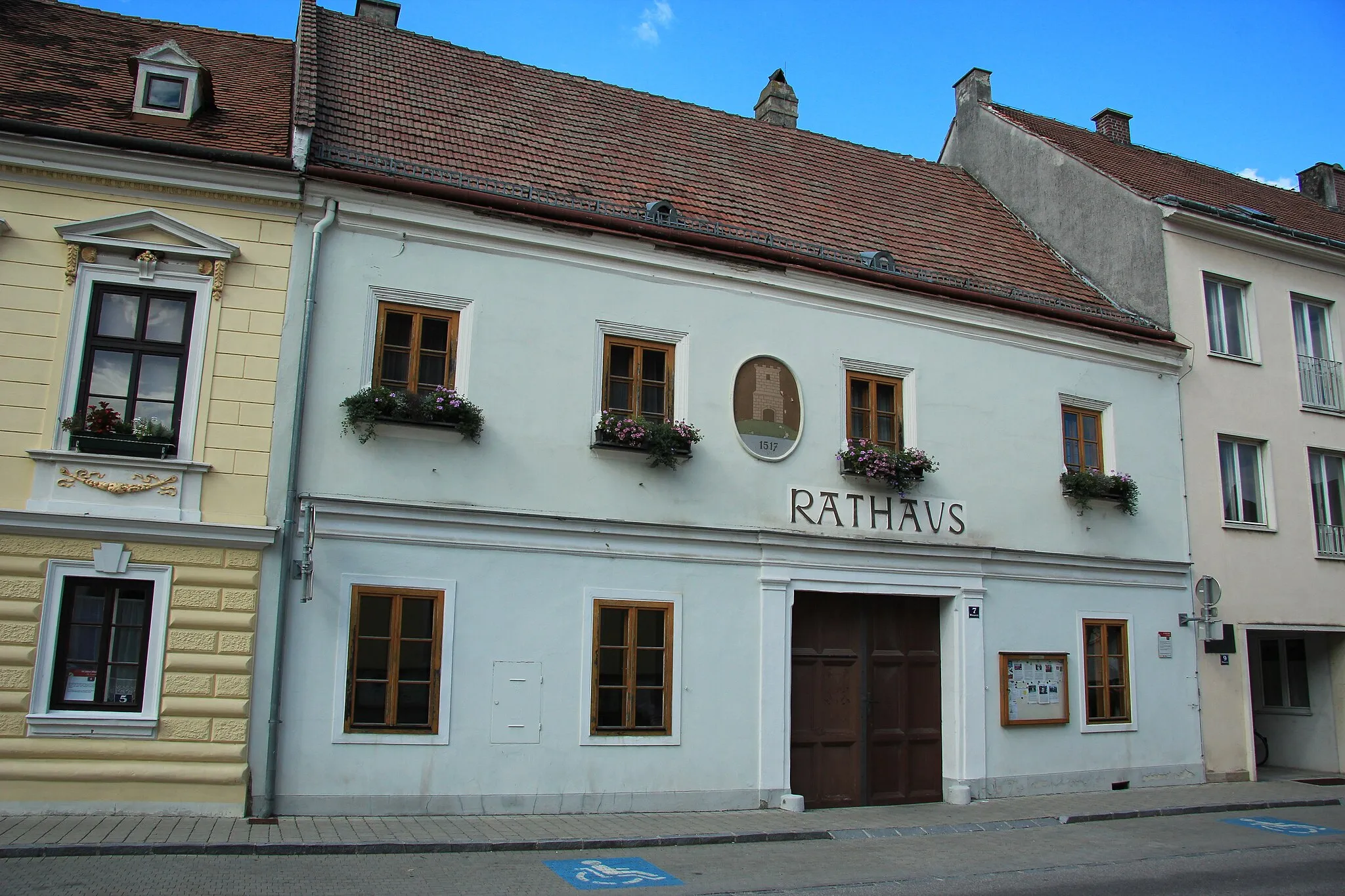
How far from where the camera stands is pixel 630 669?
41.6 feet

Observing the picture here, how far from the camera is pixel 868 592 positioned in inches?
560

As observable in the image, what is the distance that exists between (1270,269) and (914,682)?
10225mm

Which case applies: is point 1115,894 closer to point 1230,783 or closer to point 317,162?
point 1230,783

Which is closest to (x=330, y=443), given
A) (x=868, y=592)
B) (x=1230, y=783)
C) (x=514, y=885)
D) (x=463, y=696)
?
(x=463, y=696)

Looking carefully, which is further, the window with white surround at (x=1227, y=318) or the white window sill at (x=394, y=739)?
the window with white surround at (x=1227, y=318)

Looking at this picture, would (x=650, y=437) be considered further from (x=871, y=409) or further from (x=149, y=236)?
(x=149, y=236)

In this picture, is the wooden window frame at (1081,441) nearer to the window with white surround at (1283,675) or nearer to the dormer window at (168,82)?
the window with white surround at (1283,675)

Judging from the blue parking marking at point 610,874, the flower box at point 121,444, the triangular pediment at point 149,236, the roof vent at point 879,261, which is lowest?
the blue parking marking at point 610,874

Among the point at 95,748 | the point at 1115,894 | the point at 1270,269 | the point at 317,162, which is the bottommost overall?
the point at 1115,894

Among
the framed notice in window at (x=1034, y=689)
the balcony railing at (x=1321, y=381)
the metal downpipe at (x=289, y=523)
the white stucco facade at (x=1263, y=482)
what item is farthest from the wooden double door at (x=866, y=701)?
the balcony railing at (x=1321, y=381)

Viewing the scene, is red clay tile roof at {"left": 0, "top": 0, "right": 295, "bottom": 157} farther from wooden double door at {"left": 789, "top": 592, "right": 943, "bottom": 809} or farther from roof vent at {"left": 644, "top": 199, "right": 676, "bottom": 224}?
wooden double door at {"left": 789, "top": 592, "right": 943, "bottom": 809}

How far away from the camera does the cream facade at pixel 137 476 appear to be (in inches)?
413

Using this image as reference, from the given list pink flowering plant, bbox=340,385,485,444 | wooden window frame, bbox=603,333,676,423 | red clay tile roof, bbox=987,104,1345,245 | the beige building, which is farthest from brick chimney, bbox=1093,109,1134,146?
pink flowering plant, bbox=340,385,485,444

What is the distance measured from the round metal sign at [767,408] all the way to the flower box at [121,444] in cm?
655
